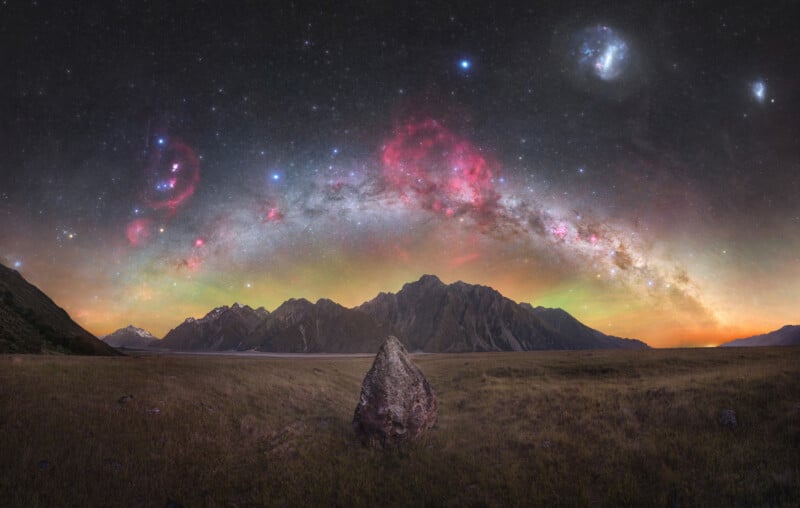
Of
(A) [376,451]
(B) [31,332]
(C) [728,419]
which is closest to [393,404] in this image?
(A) [376,451]

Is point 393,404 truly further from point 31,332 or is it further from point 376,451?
point 31,332

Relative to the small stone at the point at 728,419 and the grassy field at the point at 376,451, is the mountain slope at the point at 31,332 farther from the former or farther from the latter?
the small stone at the point at 728,419

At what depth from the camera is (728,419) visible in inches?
545

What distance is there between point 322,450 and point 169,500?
5.38 meters

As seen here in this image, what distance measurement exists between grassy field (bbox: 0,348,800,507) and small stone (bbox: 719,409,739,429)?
0.96ft

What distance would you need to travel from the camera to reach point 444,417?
1997 centimetres

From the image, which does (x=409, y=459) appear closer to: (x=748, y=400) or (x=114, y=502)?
(x=114, y=502)

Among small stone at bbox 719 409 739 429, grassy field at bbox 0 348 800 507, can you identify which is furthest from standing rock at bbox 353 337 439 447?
small stone at bbox 719 409 739 429

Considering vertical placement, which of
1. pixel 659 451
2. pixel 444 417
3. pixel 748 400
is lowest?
pixel 444 417

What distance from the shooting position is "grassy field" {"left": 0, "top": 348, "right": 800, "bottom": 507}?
9648mm

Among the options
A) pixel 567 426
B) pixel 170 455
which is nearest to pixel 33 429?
pixel 170 455

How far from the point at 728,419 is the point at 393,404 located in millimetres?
13731

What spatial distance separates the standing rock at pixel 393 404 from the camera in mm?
14859

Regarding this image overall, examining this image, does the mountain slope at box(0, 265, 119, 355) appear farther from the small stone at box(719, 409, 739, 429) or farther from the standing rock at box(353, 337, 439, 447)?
the small stone at box(719, 409, 739, 429)
